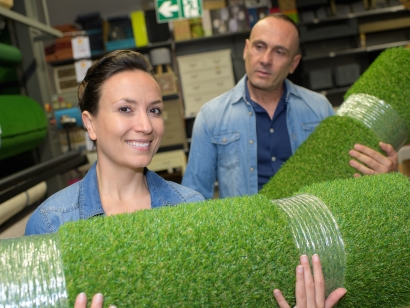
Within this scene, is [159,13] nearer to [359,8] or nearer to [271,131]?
[271,131]

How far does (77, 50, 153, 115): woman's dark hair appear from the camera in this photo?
Answer: 3.86 ft

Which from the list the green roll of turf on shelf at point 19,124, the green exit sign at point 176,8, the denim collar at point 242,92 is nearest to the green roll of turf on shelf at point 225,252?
the denim collar at point 242,92

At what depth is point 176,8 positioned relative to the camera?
3.84m

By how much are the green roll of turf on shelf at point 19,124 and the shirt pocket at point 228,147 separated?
0.97 m

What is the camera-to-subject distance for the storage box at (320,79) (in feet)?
18.4

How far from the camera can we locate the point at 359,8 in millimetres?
5809

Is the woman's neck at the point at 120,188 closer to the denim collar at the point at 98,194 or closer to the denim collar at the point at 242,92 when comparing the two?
the denim collar at the point at 98,194

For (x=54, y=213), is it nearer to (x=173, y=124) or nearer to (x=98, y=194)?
(x=98, y=194)

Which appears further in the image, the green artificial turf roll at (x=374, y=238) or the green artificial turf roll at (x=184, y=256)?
the green artificial turf roll at (x=374, y=238)

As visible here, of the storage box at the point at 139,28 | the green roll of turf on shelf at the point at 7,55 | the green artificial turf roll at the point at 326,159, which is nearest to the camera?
the green artificial turf roll at the point at 326,159

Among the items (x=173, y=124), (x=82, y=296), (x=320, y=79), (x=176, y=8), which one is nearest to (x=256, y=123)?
(x=82, y=296)

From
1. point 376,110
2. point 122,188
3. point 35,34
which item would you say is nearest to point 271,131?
point 376,110

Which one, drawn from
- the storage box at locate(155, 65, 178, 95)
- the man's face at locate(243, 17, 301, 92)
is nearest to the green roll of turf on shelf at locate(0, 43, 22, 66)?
the man's face at locate(243, 17, 301, 92)

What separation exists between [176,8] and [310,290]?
331 cm
